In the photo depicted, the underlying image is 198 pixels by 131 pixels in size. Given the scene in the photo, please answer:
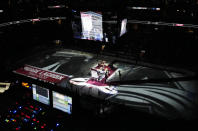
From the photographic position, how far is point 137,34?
5.47 meters

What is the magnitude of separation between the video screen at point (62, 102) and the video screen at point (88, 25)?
249 cm

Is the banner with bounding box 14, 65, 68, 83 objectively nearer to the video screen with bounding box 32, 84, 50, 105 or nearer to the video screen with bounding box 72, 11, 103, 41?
the video screen with bounding box 32, 84, 50, 105

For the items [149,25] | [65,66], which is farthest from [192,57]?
[65,66]

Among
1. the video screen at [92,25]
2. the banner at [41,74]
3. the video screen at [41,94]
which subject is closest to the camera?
the video screen at [41,94]

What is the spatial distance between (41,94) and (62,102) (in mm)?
423

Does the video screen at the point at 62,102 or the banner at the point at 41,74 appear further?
the banner at the point at 41,74

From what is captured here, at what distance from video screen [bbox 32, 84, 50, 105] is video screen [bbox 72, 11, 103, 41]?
2.39 metres

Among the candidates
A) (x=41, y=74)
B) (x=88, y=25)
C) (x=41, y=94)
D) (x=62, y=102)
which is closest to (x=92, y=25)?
(x=88, y=25)

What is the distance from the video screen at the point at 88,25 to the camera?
471 centimetres

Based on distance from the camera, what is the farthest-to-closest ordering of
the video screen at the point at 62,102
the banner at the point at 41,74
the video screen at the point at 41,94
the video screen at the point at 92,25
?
the video screen at the point at 92,25
the banner at the point at 41,74
the video screen at the point at 41,94
the video screen at the point at 62,102

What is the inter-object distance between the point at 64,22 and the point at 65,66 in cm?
221

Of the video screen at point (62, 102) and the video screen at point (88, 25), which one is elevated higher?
the video screen at point (88, 25)

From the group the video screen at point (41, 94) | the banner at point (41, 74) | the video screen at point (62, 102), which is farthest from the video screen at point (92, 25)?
the video screen at point (62, 102)

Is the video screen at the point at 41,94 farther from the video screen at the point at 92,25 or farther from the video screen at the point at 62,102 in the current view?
the video screen at the point at 92,25
